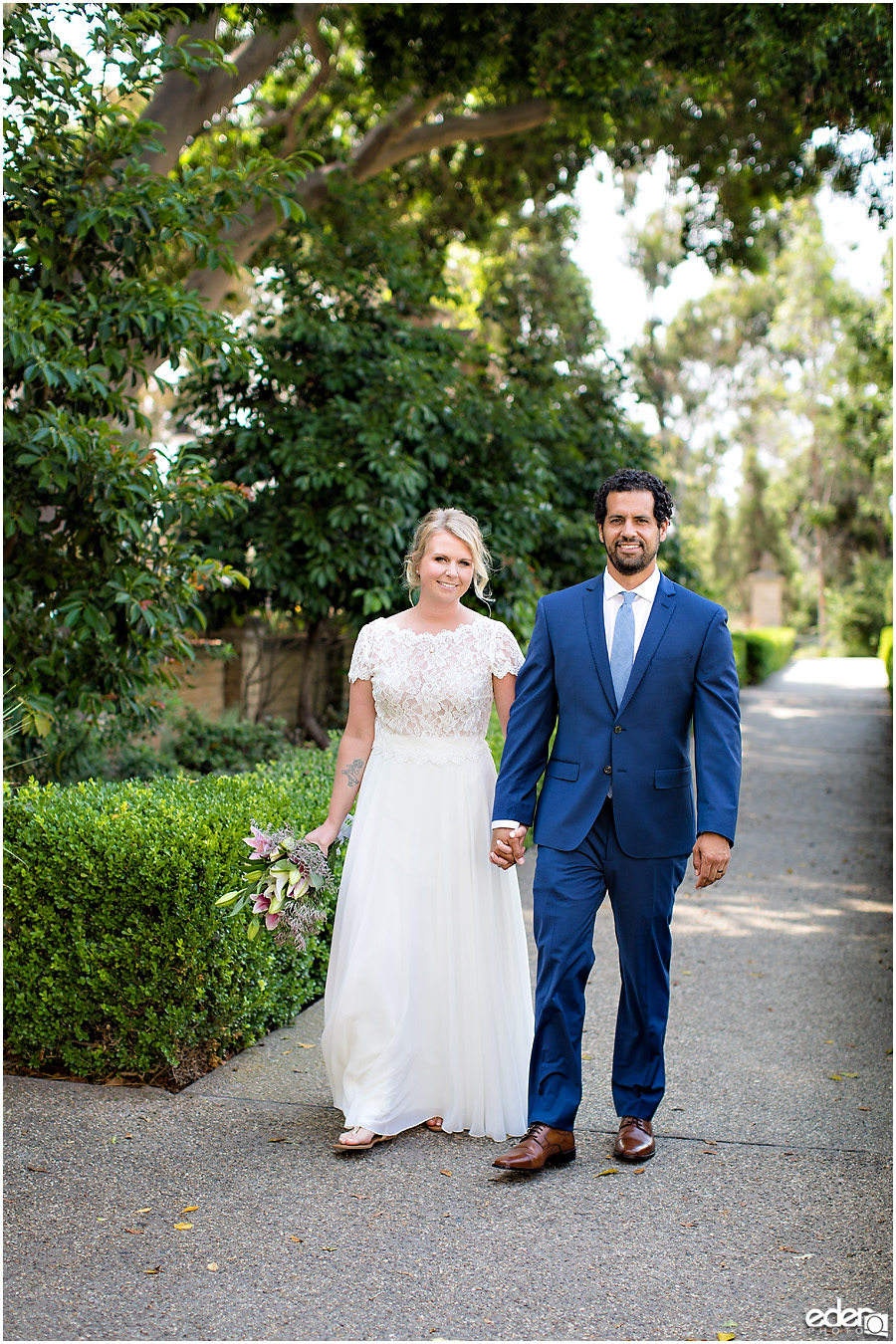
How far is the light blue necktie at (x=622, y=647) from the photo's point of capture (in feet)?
12.0

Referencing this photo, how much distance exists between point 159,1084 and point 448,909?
138cm

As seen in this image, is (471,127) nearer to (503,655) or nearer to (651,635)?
(503,655)

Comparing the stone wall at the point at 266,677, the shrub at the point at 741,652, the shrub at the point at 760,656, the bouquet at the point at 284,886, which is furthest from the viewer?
the shrub at the point at 760,656

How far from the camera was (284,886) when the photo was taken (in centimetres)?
382

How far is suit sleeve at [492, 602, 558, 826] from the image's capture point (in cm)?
371

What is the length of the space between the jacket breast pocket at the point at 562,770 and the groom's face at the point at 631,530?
24.9 inches

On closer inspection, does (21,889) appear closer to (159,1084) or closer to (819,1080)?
(159,1084)

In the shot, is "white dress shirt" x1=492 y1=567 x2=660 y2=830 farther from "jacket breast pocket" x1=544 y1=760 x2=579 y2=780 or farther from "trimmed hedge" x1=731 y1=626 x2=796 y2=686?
"trimmed hedge" x1=731 y1=626 x2=796 y2=686

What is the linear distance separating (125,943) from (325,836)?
3.02 ft

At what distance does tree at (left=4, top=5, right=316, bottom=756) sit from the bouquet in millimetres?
1988

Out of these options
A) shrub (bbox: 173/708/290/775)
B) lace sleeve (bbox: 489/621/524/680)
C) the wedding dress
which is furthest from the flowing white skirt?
shrub (bbox: 173/708/290/775)

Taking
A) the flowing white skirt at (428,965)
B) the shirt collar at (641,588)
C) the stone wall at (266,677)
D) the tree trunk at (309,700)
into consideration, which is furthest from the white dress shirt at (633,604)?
the stone wall at (266,677)

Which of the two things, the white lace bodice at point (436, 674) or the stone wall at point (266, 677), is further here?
the stone wall at point (266, 677)

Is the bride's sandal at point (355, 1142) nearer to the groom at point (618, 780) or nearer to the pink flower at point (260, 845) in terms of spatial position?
the groom at point (618, 780)
